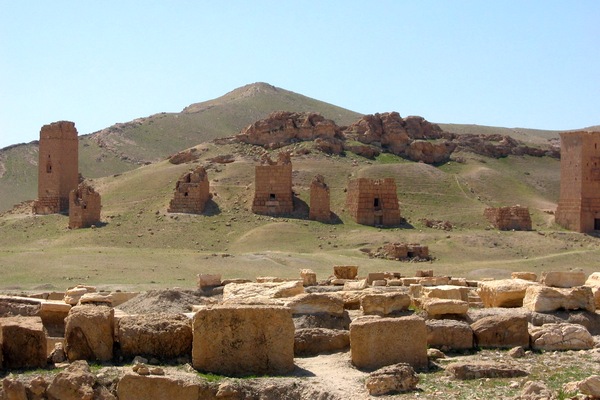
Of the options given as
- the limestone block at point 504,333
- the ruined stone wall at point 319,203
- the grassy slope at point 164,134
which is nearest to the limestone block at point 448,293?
the limestone block at point 504,333

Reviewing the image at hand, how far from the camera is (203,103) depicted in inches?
5089

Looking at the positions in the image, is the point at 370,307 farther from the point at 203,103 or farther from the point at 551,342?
the point at 203,103

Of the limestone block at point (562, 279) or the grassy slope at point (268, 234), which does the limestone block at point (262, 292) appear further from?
the grassy slope at point (268, 234)

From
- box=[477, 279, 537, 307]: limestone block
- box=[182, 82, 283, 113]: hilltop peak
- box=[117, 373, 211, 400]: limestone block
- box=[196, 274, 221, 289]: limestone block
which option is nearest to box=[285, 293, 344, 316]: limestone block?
box=[477, 279, 537, 307]: limestone block

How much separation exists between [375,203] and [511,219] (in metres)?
6.90

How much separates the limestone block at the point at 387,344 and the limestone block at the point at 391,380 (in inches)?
28.3

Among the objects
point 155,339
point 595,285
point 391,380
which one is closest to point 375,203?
point 595,285

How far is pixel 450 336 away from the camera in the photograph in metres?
11.8

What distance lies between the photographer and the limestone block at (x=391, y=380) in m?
9.56

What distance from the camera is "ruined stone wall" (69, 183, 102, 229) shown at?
153 feet

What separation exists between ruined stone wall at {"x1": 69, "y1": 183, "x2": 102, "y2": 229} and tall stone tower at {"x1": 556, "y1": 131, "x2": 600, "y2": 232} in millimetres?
24214

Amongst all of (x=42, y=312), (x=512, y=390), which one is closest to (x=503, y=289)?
(x=512, y=390)

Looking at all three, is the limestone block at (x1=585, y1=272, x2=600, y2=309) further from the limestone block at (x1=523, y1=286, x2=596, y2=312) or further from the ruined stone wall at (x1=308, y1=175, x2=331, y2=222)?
the ruined stone wall at (x1=308, y1=175, x2=331, y2=222)

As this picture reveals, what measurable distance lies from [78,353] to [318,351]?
113 inches
